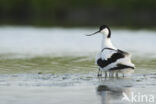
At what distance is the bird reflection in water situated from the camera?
1154 cm

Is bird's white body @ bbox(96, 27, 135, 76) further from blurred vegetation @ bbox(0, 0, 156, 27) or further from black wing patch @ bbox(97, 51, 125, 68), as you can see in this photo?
blurred vegetation @ bbox(0, 0, 156, 27)

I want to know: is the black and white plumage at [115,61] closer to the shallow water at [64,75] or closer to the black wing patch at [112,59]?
the black wing patch at [112,59]

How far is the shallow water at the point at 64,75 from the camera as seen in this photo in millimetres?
12047

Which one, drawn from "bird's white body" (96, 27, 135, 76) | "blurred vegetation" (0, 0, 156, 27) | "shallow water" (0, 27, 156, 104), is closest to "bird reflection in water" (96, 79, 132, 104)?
"shallow water" (0, 27, 156, 104)

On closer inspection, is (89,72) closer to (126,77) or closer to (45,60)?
(126,77)

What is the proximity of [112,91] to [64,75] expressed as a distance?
2.61 m

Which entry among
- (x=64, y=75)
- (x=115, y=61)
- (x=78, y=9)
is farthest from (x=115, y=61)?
(x=78, y=9)

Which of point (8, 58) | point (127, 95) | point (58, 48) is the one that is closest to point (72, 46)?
point (58, 48)

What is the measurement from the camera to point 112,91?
12648mm

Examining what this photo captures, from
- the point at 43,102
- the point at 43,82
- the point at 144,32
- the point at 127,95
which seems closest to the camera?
the point at 43,102

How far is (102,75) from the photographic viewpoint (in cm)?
1546

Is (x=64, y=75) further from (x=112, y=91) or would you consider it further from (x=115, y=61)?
(x=112, y=91)

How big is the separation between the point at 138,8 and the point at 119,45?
28623 millimetres

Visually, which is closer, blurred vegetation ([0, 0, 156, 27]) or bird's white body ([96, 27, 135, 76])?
bird's white body ([96, 27, 135, 76])
